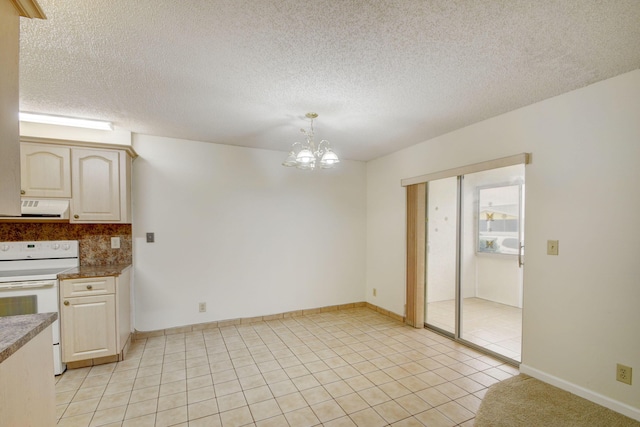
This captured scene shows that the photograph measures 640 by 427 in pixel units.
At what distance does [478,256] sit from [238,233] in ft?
11.3

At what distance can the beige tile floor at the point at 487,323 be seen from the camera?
Answer: 10.4ft

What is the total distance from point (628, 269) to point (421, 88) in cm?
194

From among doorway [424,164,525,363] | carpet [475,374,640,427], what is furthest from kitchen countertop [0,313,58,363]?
doorway [424,164,525,363]

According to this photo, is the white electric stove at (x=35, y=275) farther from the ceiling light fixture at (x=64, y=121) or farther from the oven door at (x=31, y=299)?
the ceiling light fixture at (x=64, y=121)

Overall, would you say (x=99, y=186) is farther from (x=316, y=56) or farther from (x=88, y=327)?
(x=316, y=56)

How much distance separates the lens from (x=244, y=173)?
4.00m

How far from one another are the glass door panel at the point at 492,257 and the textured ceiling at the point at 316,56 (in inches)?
48.8

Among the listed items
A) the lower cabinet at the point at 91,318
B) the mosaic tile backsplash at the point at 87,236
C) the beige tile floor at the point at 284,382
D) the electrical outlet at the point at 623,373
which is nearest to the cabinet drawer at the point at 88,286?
the lower cabinet at the point at 91,318

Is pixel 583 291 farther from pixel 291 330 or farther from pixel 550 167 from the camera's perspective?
pixel 291 330

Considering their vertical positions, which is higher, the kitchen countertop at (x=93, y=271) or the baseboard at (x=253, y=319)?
the kitchen countertop at (x=93, y=271)

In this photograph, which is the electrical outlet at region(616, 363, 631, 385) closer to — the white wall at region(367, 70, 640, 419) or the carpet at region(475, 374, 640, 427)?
the white wall at region(367, 70, 640, 419)

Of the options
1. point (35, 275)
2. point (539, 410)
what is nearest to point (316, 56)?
point (539, 410)

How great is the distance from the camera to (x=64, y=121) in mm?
2957

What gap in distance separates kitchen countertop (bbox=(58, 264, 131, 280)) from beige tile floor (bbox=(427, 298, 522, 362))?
379 cm
